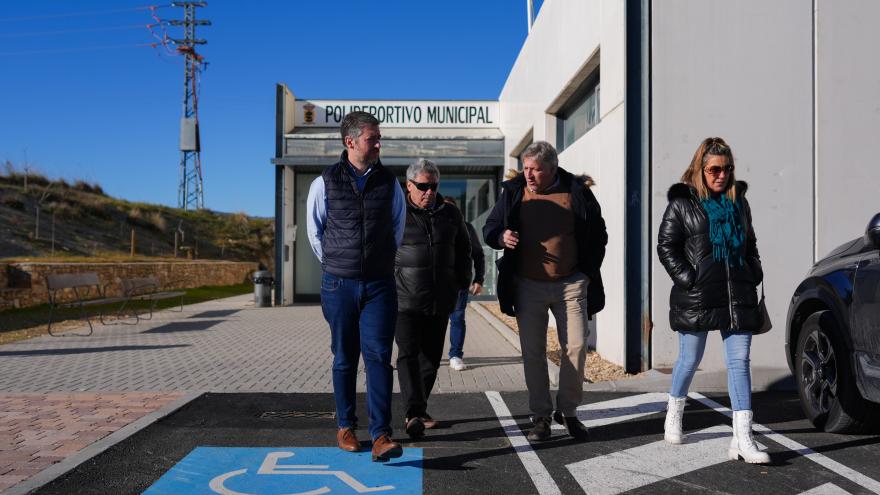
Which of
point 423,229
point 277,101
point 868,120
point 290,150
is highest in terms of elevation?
point 277,101

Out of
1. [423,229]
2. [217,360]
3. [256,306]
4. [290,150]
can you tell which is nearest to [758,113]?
[423,229]

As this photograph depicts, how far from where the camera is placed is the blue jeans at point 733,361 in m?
4.30

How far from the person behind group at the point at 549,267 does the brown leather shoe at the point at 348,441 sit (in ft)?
3.80

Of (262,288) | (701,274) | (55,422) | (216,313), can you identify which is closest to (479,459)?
(701,274)

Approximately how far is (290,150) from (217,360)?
10014 mm

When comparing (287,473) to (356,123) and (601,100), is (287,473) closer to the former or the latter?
(356,123)

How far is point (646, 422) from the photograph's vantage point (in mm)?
5406

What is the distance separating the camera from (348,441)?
4.54 m

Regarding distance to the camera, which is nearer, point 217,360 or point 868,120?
point 868,120

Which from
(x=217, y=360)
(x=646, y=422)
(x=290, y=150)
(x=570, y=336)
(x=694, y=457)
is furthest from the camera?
(x=290, y=150)

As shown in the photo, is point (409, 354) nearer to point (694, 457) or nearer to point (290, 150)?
point (694, 457)

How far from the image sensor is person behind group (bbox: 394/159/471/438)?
201 inches

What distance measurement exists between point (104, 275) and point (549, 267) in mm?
18144

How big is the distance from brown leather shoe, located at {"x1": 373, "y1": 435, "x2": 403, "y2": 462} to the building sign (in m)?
15.7
